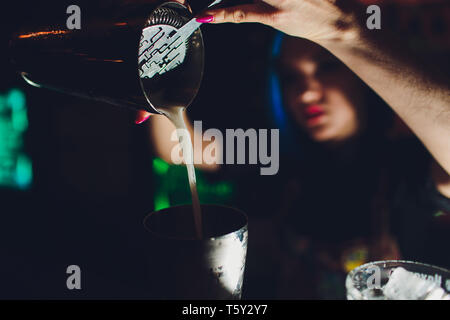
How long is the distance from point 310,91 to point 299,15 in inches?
33.1

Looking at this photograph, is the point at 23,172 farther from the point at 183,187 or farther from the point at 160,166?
the point at 183,187

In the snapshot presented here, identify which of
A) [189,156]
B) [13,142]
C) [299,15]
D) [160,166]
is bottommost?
[160,166]

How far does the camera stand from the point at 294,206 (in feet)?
6.51

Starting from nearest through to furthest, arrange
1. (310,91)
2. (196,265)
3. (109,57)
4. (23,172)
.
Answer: (196,265)
(109,57)
(310,91)
(23,172)

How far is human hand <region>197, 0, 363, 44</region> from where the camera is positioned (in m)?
0.73

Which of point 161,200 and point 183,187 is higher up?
point 183,187

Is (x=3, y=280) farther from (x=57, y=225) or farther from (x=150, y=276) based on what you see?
(x=57, y=225)

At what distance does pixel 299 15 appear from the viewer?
74cm

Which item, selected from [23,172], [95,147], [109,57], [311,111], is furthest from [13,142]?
[109,57]

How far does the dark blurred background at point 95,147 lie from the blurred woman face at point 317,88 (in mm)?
374

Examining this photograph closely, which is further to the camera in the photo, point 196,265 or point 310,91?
point 310,91
